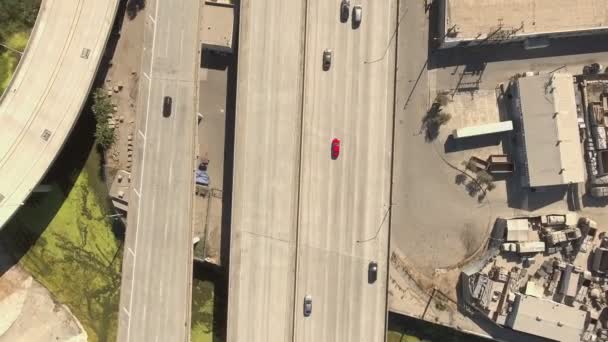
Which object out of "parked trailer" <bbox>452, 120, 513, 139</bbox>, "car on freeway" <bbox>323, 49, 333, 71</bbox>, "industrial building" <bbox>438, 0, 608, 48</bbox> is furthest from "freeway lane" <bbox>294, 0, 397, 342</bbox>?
"parked trailer" <bbox>452, 120, 513, 139</bbox>

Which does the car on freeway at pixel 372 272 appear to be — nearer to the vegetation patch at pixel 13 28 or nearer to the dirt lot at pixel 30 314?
the dirt lot at pixel 30 314

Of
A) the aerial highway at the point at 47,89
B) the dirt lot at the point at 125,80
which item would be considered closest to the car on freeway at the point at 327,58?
the dirt lot at the point at 125,80

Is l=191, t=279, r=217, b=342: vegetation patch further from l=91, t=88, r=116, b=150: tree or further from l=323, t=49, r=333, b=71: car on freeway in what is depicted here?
l=323, t=49, r=333, b=71: car on freeway

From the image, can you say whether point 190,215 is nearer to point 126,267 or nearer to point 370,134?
point 126,267

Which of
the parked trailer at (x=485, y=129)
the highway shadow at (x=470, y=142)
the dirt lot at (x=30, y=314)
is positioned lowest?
the dirt lot at (x=30, y=314)

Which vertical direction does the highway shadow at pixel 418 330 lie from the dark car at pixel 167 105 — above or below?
below

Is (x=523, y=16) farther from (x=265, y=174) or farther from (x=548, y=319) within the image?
(x=548, y=319)

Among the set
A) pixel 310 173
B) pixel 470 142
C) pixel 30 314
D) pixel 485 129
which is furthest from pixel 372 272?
pixel 30 314
